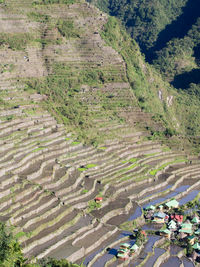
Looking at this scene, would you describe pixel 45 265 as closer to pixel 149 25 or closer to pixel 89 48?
pixel 89 48

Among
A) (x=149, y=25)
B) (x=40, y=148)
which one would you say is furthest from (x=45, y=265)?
(x=149, y=25)

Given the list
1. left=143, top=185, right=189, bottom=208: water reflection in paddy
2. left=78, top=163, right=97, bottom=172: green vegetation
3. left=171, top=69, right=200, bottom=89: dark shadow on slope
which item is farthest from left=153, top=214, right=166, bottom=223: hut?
left=171, top=69, right=200, bottom=89: dark shadow on slope

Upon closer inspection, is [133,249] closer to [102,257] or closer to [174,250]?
[102,257]

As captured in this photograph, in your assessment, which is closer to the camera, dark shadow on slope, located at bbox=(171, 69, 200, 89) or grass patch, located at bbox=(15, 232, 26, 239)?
grass patch, located at bbox=(15, 232, 26, 239)

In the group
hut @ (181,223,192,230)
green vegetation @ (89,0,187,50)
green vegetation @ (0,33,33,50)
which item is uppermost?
hut @ (181,223,192,230)

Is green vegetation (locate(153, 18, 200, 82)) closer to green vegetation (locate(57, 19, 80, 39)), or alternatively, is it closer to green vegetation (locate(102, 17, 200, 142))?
green vegetation (locate(102, 17, 200, 142))

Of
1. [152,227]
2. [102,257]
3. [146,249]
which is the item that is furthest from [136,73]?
[102,257]
